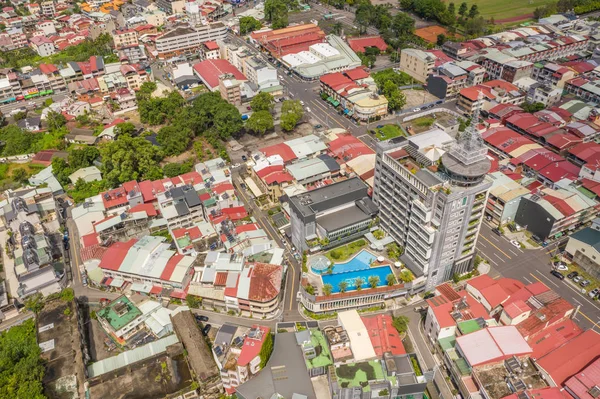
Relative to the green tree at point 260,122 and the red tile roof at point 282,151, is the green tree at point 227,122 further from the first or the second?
the red tile roof at point 282,151

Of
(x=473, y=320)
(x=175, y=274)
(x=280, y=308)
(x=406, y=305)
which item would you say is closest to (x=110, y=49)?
(x=175, y=274)

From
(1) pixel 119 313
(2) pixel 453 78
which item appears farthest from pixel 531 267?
(1) pixel 119 313

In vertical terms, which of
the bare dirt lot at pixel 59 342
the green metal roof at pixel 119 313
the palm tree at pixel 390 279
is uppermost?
the palm tree at pixel 390 279

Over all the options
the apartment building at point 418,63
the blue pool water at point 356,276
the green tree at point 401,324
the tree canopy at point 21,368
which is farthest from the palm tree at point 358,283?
the apartment building at point 418,63

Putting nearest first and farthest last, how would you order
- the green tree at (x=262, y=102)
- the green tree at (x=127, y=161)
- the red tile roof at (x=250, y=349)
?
the red tile roof at (x=250, y=349)
the green tree at (x=127, y=161)
the green tree at (x=262, y=102)

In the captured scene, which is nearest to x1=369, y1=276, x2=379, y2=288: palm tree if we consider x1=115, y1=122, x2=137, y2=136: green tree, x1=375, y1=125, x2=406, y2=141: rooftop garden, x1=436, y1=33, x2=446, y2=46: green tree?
x1=375, y1=125, x2=406, y2=141: rooftop garden

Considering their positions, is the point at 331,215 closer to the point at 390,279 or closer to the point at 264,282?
the point at 390,279
